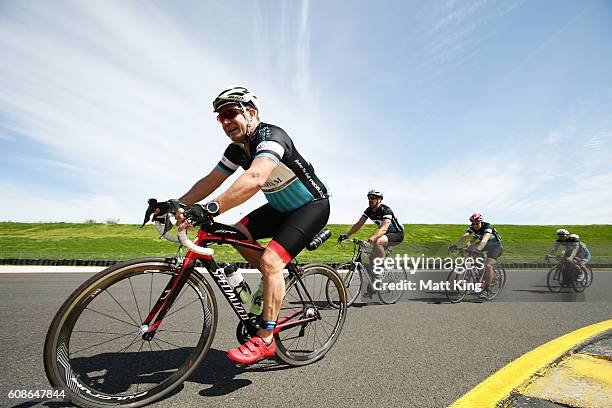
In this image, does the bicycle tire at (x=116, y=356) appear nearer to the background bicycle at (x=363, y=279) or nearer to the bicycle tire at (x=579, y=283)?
the background bicycle at (x=363, y=279)

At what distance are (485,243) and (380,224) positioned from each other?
291 cm

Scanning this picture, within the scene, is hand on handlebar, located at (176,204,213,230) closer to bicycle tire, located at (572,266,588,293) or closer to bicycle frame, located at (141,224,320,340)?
bicycle frame, located at (141,224,320,340)

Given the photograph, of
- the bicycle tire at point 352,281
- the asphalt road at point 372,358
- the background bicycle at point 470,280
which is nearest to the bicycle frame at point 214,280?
the asphalt road at point 372,358

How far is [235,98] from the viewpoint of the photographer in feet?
9.09

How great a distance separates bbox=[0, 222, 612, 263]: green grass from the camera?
1645cm

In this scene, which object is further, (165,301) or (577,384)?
(165,301)

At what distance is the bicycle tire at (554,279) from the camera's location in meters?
9.52

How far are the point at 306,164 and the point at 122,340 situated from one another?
8.67 ft

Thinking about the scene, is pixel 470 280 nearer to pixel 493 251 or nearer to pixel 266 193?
pixel 493 251

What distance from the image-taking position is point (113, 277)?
84.0 inches

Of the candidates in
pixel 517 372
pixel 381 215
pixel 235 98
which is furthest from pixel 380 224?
pixel 235 98

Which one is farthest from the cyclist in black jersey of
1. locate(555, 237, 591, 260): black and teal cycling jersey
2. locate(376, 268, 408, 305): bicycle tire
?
locate(555, 237, 591, 260): black and teal cycling jersey

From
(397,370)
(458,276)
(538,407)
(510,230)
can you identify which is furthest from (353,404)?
(510,230)

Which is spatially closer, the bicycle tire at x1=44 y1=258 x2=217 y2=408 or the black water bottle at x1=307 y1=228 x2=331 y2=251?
the bicycle tire at x1=44 y1=258 x2=217 y2=408
